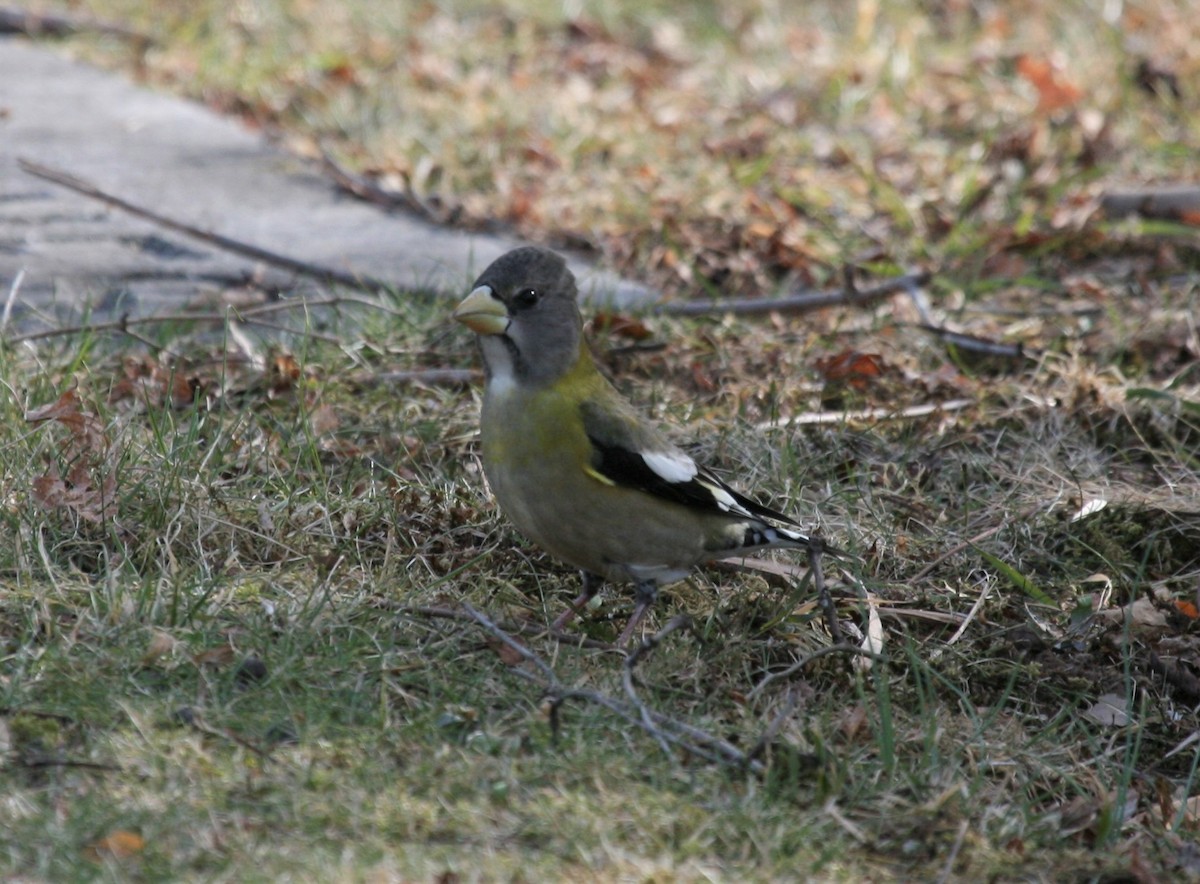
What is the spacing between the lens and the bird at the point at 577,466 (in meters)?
3.89

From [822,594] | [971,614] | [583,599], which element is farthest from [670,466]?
[971,614]

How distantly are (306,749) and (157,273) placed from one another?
10.9 ft

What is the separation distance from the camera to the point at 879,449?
505 cm

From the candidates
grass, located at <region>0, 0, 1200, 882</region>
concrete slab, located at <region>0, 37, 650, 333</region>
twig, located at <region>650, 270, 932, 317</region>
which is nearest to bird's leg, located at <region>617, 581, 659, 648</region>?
grass, located at <region>0, 0, 1200, 882</region>

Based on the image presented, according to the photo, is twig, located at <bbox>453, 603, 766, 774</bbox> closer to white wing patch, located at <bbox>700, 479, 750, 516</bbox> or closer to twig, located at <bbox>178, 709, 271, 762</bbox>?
white wing patch, located at <bbox>700, 479, 750, 516</bbox>

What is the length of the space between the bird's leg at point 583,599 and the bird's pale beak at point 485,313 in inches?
29.3

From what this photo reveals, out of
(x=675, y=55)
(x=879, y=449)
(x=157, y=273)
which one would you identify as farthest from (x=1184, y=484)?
(x=675, y=55)

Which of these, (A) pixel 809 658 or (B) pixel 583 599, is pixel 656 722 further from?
(B) pixel 583 599

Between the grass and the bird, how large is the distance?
203 mm

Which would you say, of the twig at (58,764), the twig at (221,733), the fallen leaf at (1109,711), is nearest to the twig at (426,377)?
the twig at (221,733)

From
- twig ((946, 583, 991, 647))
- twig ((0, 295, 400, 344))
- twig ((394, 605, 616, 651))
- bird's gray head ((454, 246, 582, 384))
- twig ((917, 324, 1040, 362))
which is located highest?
bird's gray head ((454, 246, 582, 384))

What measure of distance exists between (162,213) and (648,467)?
345cm

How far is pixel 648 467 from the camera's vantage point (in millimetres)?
4008

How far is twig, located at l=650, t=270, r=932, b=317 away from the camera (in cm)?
594
